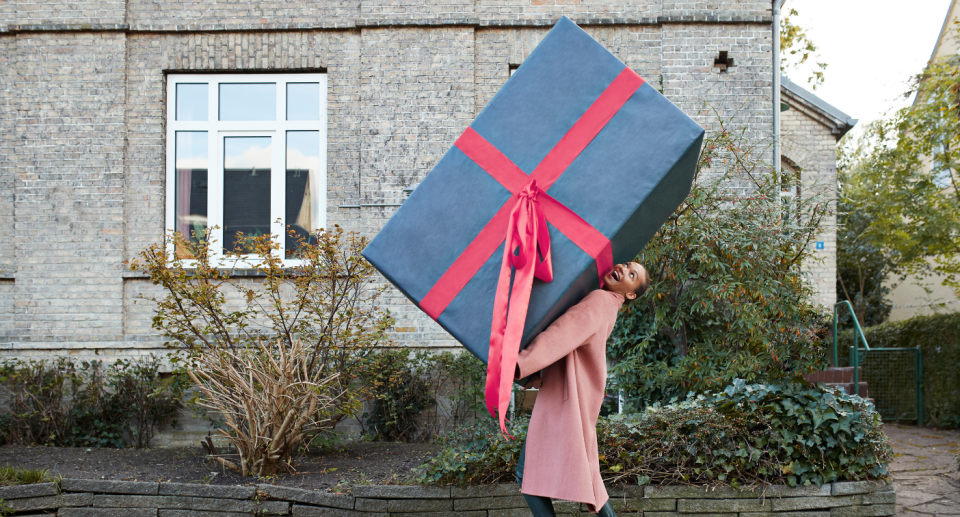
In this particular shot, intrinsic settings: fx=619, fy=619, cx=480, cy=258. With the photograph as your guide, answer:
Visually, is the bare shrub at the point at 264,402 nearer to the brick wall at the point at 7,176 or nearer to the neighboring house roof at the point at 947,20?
the brick wall at the point at 7,176

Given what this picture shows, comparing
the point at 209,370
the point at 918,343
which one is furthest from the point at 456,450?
the point at 918,343

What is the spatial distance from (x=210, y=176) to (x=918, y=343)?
10401mm

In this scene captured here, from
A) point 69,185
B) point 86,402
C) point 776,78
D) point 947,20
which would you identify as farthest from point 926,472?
point 947,20

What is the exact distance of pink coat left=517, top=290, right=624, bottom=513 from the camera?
7.86 feet

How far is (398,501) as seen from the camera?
3762 millimetres

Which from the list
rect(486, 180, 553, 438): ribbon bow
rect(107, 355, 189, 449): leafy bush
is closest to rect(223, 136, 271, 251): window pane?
rect(107, 355, 189, 449): leafy bush

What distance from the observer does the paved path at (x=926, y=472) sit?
14.9 ft

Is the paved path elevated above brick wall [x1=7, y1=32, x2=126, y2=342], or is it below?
below

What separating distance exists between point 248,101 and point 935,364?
10047 mm

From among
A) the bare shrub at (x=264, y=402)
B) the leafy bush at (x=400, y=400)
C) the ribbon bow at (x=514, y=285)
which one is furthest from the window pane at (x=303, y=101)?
the ribbon bow at (x=514, y=285)

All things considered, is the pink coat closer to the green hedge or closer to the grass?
the grass

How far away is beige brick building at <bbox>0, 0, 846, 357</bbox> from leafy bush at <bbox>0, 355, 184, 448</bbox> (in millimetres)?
403

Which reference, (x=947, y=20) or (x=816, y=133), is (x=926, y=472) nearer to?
(x=816, y=133)

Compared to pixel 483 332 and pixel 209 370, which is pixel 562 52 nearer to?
pixel 483 332
